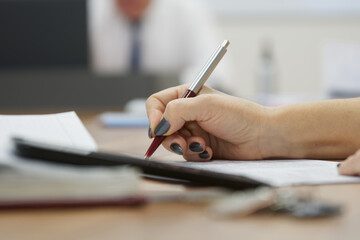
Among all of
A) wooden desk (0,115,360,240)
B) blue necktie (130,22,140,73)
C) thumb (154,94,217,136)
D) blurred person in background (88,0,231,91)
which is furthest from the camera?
blurred person in background (88,0,231,91)

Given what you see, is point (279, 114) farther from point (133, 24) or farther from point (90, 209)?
point (133, 24)

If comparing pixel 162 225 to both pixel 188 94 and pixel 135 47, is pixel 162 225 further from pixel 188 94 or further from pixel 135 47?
pixel 135 47

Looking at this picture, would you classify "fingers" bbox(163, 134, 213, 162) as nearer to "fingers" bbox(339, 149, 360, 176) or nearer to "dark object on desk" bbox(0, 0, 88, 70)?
"fingers" bbox(339, 149, 360, 176)

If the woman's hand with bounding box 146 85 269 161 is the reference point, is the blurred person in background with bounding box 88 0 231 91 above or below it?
above

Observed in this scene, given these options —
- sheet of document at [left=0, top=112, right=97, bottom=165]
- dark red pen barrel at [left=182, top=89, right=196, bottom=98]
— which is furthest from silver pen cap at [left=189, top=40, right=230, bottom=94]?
sheet of document at [left=0, top=112, right=97, bottom=165]

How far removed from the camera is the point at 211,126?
904mm

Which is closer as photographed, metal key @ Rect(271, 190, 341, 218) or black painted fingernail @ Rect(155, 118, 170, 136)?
metal key @ Rect(271, 190, 341, 218)

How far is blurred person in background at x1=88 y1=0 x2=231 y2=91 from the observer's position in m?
3.20

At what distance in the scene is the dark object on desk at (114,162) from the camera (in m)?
0.55

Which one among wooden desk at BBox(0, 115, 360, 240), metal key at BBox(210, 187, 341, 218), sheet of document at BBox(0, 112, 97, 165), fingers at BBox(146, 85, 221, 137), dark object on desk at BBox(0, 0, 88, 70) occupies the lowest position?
wooden desk at BBox(0, 115, 360, 240)

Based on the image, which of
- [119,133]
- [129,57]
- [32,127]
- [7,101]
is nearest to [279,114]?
[32,127]

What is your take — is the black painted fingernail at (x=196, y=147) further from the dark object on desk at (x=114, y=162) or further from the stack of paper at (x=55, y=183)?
the stack of paper at (x=55, y=183)

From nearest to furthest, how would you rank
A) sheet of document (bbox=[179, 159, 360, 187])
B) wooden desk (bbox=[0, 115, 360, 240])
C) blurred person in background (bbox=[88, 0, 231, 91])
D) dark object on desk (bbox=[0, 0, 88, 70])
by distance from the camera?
wooden desk (bbox=[0, 115, 360, 240]), sheet of document (bbox=[179, 159, 360, 187]), dark object on desk (bbox=[0, 0, 88, 70]), blurred person in background (bbox=[88, 0, 231, 91])

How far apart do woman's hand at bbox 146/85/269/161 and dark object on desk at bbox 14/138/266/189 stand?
23cm
